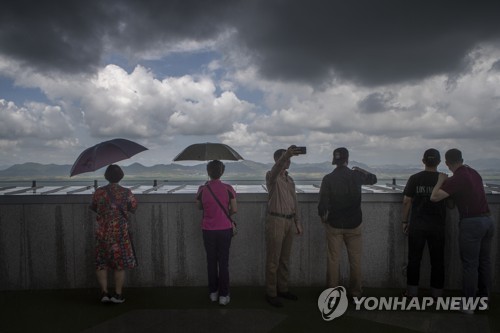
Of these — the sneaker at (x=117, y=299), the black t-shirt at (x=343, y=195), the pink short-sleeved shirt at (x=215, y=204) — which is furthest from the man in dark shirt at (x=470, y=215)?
the sneaker at (x=117, y=299)

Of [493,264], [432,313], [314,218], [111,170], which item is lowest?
[432,313]

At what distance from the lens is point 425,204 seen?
5141 mm

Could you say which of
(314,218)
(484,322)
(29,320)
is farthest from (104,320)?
(484,322)

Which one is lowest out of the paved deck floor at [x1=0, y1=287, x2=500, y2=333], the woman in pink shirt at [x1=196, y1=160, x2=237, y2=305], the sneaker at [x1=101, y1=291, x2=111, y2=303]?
the paved deck floor at [x1=0, y1=287, x2=500, y2=333]

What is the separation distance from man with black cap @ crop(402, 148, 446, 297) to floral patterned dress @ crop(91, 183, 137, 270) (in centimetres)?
403

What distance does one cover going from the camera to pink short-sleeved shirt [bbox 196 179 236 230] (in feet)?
16.4

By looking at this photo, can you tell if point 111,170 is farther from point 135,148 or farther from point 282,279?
point 282,279

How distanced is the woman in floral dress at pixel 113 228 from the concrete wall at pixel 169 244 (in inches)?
34.7

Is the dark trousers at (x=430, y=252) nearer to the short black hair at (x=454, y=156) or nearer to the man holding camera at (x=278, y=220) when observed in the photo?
the short black hair at (x=454, y=156)

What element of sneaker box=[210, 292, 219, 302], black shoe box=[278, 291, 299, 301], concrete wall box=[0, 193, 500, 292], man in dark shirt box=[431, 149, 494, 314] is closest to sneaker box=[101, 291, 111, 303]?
concrete wall box=[0, 193, 500, 292]

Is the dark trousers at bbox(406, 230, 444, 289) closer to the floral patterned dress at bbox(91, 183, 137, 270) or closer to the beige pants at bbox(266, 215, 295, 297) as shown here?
the beige pants at bbox(266, 215, 295, 297)

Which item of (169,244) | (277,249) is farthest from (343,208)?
(169,244)

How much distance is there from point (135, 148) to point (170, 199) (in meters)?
1.13

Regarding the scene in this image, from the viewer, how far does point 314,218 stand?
601 centimetres
